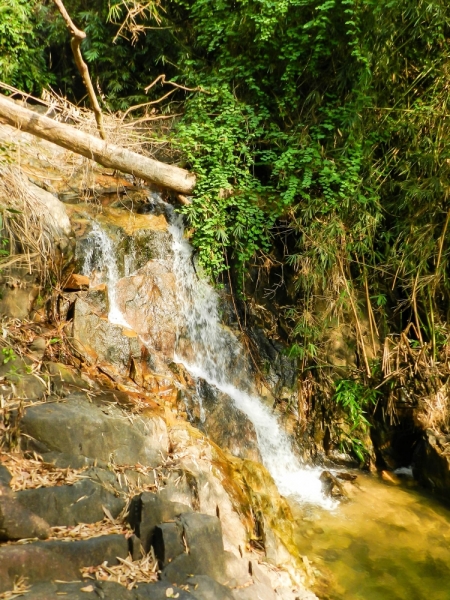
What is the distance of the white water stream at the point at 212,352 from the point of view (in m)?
5.25

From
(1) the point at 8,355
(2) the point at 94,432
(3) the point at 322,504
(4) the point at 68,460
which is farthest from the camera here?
(3) the point at 322,504

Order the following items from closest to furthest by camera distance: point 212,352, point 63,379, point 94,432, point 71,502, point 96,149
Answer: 1. point 71,502
2. point 94,432
3. point 63,379
4. point 96,149
5. point 212,352

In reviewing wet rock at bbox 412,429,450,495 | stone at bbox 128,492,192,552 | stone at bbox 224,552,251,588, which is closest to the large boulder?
stone at bbox 128,492,192,552

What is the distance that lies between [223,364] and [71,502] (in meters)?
3.03

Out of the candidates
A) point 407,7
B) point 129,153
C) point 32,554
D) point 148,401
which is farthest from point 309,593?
point 407,7

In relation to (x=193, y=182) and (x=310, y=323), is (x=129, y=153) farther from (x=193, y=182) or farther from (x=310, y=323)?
(x=310, y=323)

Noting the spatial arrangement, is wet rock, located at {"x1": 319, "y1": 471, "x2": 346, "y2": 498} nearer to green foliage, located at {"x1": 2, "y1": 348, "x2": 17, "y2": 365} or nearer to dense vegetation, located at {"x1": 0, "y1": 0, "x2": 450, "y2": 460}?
dense vegetation, located at {"x1": 0, "y1": 0, "x2": 450, "y2": 460}

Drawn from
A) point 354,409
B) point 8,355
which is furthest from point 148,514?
point 354,409

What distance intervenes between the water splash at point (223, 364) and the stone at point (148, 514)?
2427mm

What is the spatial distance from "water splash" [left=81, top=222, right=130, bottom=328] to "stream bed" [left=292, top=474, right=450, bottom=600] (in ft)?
9.22

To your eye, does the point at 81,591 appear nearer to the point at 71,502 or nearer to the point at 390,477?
the point at 71,502

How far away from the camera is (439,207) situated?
549 centimetres

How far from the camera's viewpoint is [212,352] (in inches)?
221

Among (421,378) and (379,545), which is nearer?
(379,545)
